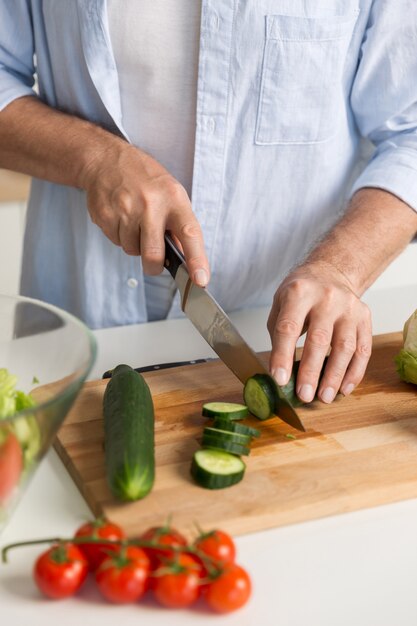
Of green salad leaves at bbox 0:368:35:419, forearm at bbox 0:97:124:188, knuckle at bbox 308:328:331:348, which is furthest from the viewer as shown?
forearm at bbox 0:97:124:188

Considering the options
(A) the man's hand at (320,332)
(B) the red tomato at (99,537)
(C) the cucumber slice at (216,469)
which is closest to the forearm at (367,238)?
(A) the man's hand at (320,332)

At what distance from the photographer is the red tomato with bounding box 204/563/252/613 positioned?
1.06 m

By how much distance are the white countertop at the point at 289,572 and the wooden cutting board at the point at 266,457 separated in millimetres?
28

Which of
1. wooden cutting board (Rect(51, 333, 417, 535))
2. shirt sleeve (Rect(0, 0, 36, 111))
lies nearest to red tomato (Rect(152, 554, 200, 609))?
wooden cutting board (Rect(51, 333, 417, 535))

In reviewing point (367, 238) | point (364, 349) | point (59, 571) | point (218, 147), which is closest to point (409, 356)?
point (364, 349)

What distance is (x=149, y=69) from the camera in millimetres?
1839

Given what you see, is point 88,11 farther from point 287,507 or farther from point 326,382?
point 287,507

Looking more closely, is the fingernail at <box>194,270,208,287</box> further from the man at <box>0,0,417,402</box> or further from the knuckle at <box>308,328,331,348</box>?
the knuckle at <box>308,328,331,348</box>

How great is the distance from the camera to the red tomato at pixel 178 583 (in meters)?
1.05

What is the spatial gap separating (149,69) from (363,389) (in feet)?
2.55

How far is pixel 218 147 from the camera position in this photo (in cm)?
189

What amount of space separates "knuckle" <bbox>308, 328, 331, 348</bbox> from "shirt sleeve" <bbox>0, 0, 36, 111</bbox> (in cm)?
84

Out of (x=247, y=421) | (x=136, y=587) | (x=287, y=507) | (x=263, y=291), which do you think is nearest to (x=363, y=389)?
(x=247, y=421)

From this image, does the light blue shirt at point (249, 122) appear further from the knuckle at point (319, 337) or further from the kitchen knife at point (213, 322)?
the knuckle at point (319, 337)
